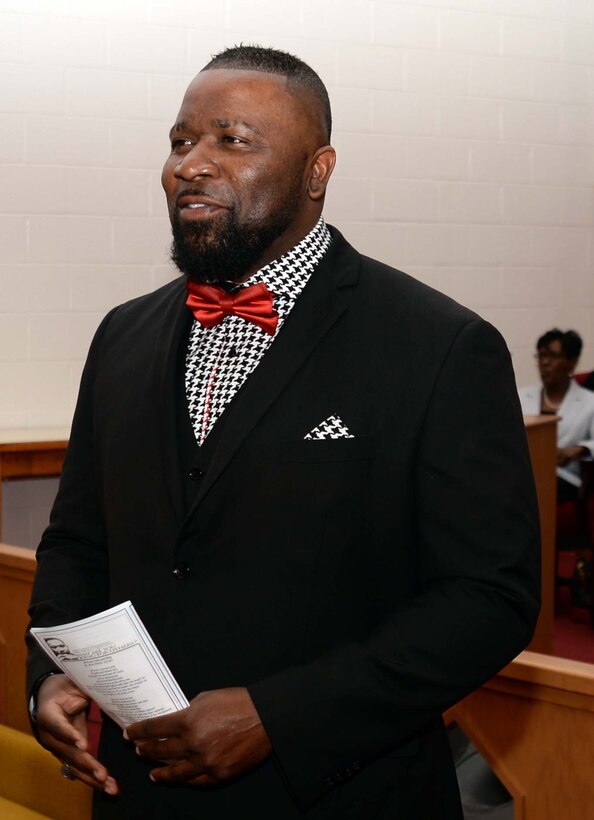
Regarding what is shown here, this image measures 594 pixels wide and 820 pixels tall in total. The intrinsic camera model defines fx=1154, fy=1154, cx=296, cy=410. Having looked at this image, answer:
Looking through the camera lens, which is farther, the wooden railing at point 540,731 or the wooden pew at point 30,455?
the wooden pew at point 30,455

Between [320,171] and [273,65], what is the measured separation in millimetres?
143

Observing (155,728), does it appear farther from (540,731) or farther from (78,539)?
(540,731)

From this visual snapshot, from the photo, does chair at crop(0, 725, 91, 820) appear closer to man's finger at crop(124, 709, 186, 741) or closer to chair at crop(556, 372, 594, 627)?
man's finger at crop(124, 709, 186, 741)

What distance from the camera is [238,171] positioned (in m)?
1.39

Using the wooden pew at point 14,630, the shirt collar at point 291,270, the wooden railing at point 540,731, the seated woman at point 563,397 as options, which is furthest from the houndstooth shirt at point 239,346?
the seated woman at point 563,397

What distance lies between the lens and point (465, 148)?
20.4 ft

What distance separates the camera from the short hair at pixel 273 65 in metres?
1.44

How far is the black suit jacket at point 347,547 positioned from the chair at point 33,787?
783 mm

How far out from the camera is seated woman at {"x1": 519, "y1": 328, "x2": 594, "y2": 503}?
550 cm

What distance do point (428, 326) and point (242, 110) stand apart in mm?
345

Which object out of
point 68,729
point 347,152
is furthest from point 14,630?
point 347,152

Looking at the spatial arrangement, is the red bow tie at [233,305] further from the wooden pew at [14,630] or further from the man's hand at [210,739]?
the wooden pew at [14,630]

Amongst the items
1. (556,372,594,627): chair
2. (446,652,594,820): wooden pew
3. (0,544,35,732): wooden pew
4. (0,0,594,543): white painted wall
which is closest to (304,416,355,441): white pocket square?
(446,652,594,820): wooden pew

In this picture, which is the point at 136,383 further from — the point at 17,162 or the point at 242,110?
the point at 17,162
